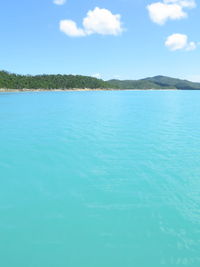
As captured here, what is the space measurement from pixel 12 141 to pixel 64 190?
8510 mm

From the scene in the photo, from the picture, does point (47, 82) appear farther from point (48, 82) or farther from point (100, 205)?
point (100, 205)

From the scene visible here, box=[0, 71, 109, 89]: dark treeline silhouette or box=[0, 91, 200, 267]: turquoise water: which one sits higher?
box=[0, 71, 109, 89]: dark treeline silhouette

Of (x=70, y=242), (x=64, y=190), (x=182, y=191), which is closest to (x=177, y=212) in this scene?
(x=182, y=191)

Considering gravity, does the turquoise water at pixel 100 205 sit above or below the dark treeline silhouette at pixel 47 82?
below

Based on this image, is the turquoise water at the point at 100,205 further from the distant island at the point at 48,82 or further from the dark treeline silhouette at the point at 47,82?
the dark treeline silhouette at the point at 47,82

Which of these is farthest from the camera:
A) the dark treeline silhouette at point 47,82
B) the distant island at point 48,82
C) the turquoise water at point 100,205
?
the dark treeline silhouette at point 47,82

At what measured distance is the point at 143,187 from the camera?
8133mm

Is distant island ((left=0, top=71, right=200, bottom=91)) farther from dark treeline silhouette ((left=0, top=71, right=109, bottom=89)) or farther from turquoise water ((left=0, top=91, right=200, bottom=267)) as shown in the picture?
turquoise water ((left=0, top=91, right=200, bottom=267))

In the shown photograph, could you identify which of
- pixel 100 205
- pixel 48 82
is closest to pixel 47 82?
pixel 48 82

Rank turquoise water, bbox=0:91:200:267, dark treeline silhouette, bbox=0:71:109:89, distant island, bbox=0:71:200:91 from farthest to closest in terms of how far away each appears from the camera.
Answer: dark treeline silhouette, bbox=0:71:109:89
distant island, bbox=0:71:200:91
turquoise water, bbox=0:91:200:267

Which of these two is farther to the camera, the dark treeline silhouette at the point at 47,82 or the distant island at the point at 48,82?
the dark treeline silhouette at the point at 47,82

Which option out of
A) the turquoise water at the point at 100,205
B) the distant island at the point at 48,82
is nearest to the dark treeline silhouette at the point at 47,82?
the distant island at the point at 48,82

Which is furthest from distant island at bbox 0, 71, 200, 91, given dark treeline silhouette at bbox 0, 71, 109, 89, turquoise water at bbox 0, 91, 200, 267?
turquoise water at bbox 0, 91, 200, 267

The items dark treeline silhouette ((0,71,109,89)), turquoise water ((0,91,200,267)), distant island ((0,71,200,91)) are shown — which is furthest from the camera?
dark treeline silhouette ((0,71,109,89))
